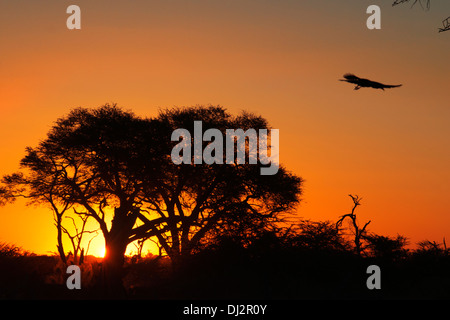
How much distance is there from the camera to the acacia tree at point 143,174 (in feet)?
126

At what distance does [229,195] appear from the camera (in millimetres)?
39031

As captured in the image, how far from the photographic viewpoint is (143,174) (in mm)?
38250

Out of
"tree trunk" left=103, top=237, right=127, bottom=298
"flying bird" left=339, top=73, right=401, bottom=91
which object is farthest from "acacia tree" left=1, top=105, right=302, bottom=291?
"flying bird" left=339, top=73, right=401, bottom=91

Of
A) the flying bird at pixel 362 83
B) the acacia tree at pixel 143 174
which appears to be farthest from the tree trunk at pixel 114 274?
the flying bird at pixel 362 83

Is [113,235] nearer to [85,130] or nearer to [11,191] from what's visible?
[85,130]

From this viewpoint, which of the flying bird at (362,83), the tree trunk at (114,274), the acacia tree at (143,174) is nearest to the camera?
the flying bird at (362,83)

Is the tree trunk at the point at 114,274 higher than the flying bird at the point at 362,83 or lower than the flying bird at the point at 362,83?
lower

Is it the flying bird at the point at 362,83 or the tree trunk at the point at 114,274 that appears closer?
the flying bird at the point at 362,83

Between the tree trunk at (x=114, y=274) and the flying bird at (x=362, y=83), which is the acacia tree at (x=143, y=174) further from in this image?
the flying bird at (x=362, y=83)

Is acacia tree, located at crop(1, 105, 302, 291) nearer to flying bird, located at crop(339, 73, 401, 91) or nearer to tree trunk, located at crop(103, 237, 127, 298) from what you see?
tree trunk, located at crop(103, 237, 127, 298)

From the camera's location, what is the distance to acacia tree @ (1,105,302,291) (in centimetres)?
3838

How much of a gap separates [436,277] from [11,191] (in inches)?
1120

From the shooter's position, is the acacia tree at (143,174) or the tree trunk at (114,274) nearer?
the tree trunk at (114,274)

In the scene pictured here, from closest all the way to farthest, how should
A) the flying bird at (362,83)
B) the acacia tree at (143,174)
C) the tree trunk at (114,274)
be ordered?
the flying bird at (362,83) < the tree trunk at (114,274) < the acacia tree at (143,174)
